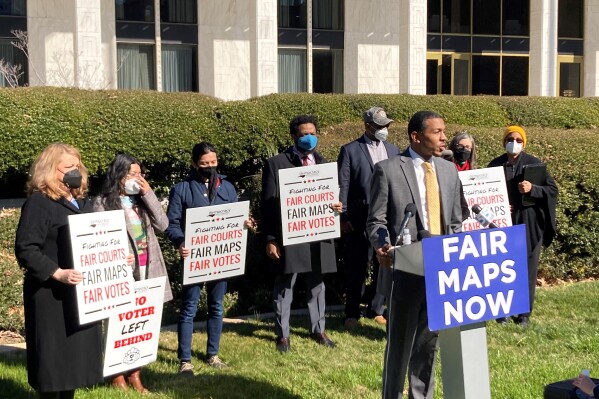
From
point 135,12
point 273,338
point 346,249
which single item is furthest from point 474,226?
point 135,12

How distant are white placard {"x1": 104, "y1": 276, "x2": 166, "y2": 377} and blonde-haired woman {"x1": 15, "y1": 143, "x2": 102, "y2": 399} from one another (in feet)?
0.82

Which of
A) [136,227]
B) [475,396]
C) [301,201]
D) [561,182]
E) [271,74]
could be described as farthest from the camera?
[271,74]

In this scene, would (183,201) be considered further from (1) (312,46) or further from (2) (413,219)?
(1) (312,46)

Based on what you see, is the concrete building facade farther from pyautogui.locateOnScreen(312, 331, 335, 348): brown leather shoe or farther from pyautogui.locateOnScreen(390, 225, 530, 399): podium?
pyautogui.locateOnScreen(390, 225, 530, 399): podium

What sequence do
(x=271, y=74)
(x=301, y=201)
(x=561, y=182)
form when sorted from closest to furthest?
(x=301, y=201), (x=561, y=182), (x=271, y=74)

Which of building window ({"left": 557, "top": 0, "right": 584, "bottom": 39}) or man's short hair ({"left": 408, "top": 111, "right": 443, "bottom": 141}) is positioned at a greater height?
building window ({"left": 557, "top": 0, "right": 584, "bottom": 39})

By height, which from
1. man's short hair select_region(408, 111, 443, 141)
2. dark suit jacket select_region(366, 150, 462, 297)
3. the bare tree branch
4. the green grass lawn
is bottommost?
the green grass lawn

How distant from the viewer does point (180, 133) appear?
38.7ft

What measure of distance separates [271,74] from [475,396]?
81.8 ft

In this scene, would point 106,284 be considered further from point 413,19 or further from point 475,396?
point 413,19

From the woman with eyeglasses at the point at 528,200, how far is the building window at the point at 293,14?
957 inches

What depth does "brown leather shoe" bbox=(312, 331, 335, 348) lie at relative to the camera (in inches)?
325

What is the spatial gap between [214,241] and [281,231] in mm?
856

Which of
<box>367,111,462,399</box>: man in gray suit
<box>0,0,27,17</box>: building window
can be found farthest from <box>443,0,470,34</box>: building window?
<box>367,111,462,399</box>: man in gray suit
